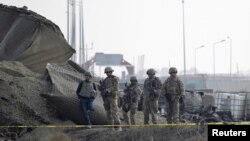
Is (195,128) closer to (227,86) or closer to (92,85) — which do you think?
(92,85)

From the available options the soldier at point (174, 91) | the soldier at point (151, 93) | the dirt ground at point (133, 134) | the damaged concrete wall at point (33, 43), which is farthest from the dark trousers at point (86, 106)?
the damaged concrete wall at point (33, 43)

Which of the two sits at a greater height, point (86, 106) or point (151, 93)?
point (151, 93)

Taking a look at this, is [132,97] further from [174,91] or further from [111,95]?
[174,91]

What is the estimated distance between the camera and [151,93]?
1672 cm

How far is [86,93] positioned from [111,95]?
71 centimetres

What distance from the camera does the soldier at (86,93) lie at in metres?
16.6

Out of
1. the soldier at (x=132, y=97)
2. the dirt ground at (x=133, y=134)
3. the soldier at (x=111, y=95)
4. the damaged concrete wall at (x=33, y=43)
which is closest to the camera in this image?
the dirt ground at (x=133, y=134)

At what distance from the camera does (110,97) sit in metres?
16.5

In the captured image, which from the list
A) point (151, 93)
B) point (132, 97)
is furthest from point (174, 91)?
point (132, 97)

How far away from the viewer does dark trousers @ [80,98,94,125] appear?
16.7 meters

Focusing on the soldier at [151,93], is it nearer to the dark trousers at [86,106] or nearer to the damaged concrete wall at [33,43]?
the dark trousers at [86,106]

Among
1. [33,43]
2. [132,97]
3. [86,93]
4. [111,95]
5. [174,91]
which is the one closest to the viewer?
[174,91]

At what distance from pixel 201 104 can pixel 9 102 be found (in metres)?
8.15

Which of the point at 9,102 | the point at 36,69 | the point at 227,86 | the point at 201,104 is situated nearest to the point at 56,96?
the point at 9,102
